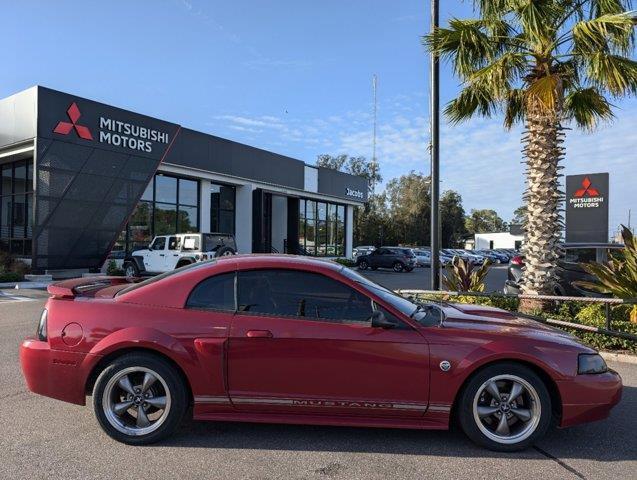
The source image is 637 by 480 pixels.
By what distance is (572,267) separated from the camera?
11.3 metres

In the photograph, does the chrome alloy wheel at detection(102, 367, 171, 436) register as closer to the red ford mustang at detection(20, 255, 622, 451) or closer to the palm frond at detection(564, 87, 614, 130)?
the red ford mustang at detection(20, 255, 622, 451)

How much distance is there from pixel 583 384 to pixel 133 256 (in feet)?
62.1

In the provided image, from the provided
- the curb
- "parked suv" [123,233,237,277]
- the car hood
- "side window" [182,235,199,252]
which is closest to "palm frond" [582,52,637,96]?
the curb

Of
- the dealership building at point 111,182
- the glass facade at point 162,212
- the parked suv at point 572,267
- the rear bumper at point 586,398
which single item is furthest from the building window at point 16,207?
the rear bumper at point 586,398

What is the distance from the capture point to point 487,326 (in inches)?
169

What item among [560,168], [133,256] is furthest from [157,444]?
[133,256]

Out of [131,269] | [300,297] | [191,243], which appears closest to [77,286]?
[300,297]

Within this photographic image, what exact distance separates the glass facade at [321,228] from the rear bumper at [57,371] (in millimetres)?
29771

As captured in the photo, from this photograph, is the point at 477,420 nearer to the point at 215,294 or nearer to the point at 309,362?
the point at 309,362

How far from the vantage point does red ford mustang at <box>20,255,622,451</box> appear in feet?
13.0

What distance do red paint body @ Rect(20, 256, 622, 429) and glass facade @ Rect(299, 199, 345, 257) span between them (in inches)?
1175

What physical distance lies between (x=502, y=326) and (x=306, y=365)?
1709 millimetres

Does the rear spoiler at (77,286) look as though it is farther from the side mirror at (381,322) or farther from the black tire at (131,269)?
the black tire at (131,269)

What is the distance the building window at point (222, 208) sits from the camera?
27.7m
